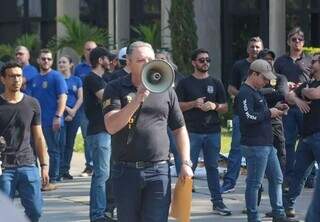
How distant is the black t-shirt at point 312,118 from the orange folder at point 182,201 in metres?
3.30

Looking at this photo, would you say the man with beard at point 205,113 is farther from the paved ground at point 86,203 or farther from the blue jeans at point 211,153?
the paved ground at point 86,203

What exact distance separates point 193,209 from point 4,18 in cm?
2169

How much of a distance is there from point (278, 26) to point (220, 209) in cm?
1323

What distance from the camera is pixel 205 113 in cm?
1109

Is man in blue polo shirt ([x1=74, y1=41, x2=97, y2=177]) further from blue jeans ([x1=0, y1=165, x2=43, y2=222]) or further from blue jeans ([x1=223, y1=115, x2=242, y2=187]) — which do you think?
blue jeans ([x1=0, y1=165, x2=43, y2=222])

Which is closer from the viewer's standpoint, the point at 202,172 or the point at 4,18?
the point at 202,172

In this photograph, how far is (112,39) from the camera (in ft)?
88.7

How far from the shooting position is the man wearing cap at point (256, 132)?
9.74 m

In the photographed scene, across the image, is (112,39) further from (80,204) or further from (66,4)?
(80,204)

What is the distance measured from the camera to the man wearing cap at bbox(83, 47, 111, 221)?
9.99 metres

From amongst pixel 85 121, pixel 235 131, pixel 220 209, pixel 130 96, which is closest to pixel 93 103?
pixel 220 209

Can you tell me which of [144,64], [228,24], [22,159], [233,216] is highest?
[228,24]

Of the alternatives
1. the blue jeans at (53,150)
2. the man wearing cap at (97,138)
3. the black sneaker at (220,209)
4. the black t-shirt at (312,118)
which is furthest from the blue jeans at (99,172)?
the blue jeans at (53,150)

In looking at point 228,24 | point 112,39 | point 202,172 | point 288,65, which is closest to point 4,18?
point 112,39
